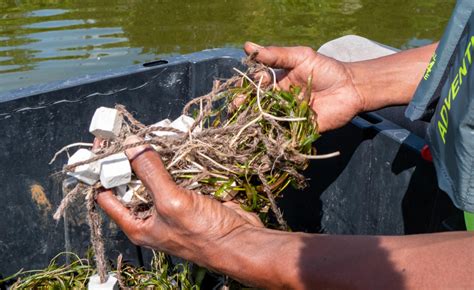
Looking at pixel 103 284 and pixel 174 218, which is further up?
pixel 174 218

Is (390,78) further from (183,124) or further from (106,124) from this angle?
(106,124)

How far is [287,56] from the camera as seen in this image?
6.30 ft

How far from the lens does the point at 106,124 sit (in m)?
1.59

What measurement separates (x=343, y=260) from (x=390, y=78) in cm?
95

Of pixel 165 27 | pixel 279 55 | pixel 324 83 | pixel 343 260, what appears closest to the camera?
pixel 343 260

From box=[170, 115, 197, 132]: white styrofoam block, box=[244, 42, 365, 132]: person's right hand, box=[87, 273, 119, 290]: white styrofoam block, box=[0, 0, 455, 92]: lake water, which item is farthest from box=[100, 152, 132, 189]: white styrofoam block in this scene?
box=[0, 0, 455, 92]: lake water

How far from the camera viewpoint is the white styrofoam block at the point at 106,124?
1591 mm

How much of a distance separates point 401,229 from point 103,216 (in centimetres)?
93

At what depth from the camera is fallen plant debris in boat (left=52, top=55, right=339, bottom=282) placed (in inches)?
60.7

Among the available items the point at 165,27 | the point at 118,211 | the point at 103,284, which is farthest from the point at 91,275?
the point at 165,27

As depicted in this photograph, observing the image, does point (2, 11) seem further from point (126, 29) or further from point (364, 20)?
point (364, 20)

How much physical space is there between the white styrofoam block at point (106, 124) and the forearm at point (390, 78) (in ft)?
2.58

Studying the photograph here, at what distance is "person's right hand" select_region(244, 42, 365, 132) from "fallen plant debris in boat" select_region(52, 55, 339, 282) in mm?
213

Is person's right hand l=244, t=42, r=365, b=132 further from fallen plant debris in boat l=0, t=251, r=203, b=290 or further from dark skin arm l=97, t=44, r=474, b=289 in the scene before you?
fallen plant debris in boat l=0, t=251, r=203, b=290
